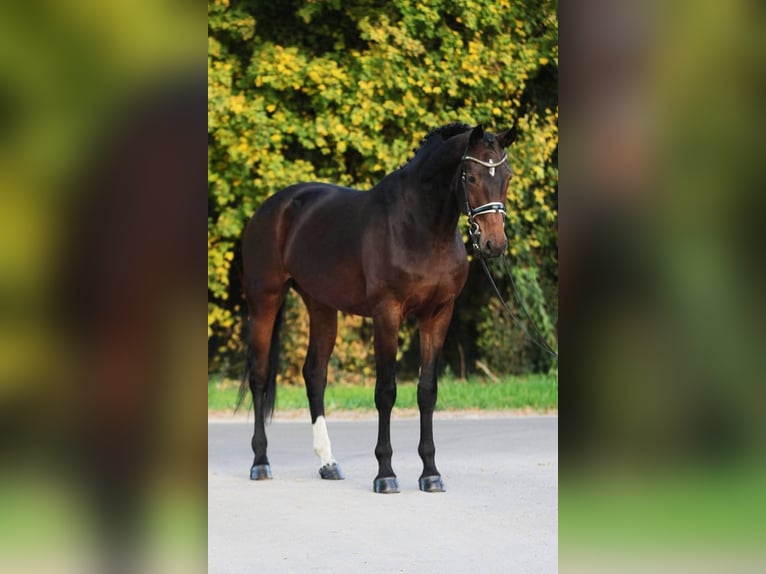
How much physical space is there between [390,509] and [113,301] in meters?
4.93

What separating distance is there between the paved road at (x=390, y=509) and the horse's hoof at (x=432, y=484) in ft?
0.22

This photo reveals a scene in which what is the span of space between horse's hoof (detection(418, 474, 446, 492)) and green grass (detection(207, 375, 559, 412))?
14.5 feet

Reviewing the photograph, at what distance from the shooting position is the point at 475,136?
6527mm

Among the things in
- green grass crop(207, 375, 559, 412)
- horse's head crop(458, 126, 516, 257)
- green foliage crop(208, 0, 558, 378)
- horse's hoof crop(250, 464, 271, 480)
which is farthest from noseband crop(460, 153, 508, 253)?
green foliage crop(208, 0, 558, 378)

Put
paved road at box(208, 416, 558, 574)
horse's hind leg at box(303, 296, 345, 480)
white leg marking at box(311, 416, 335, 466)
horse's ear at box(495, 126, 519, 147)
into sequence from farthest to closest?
1. horse's hind leg at box(303, 296, 345, 480)
2. white leg marking at box(311, 416, 335, 466)
3. horse's ear at box(495, 126, 519, 147)
4. paved road at box(208, 416, 558, 574)

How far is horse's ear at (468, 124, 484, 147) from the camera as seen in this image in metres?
6.48

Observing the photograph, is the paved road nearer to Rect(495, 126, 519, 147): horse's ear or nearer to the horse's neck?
the horse's neck

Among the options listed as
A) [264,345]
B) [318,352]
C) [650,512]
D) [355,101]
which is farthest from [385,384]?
[355,101]

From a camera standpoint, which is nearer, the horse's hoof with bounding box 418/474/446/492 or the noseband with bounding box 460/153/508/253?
the noseband with bounding box 460/153/508/253

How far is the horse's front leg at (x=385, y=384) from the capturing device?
6.89m

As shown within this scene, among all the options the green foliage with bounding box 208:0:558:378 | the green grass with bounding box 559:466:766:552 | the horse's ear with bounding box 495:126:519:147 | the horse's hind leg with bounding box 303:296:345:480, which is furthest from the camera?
the green foliage with bounding box 208:0:558:378

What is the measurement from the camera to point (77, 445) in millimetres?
1579

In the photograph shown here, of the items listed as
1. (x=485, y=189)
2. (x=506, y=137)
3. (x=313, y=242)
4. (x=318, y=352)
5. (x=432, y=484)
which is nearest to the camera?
(x=485, y=189)

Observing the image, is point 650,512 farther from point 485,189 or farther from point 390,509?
point 485,189
